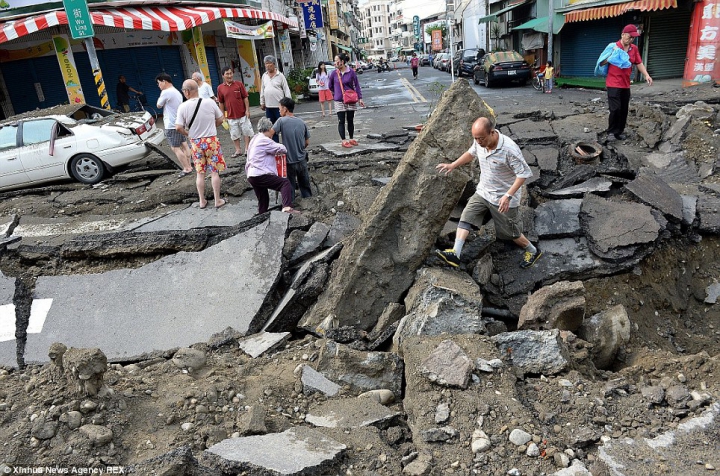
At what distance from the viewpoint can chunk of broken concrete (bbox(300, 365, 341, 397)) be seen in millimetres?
3539

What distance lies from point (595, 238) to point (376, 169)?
3.74 meters

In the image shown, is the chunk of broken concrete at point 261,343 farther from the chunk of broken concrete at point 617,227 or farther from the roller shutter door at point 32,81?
the roller shutter door at point 32,81

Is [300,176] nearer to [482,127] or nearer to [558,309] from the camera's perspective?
[482,127]

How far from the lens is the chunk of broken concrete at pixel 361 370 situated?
363 centimetres

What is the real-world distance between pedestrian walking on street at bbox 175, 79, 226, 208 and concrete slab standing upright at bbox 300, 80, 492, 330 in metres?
2.93

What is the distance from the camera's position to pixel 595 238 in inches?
207

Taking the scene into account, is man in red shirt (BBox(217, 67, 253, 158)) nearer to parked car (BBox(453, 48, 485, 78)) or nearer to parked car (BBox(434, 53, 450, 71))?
parked car (BBox(453, 48, 485, 78))

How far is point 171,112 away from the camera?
8320 mm

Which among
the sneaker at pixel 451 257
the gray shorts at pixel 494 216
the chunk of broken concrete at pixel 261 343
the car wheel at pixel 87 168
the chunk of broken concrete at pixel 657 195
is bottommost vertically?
the chunk of broken concrete at pixel 261 343

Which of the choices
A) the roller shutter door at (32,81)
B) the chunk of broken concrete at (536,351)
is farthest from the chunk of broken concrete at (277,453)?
the roller shutter door at (32,81)

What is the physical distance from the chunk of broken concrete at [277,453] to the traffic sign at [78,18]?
39.3 feet

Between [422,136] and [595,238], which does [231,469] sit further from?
[595,238]

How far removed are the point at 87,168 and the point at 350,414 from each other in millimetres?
8033

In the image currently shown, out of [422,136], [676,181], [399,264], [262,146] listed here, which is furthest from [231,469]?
[676,181]
